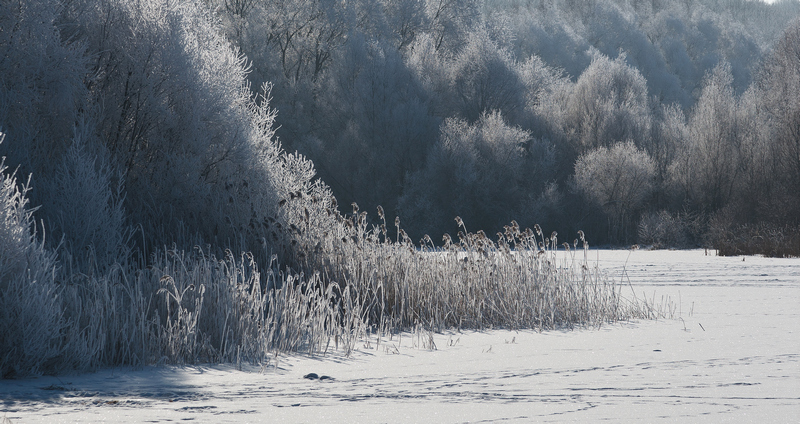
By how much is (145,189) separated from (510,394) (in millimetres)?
6169

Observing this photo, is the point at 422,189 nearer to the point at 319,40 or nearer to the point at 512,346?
the point at 319,40

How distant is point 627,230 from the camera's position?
29.7 m

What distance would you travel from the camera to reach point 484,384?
4684 mm

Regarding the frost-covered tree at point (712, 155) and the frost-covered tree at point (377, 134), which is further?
the frost-covered tree at point (712, 155)

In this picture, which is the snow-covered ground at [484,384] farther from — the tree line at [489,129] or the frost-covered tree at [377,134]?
the frost-covered tree at [377,134]

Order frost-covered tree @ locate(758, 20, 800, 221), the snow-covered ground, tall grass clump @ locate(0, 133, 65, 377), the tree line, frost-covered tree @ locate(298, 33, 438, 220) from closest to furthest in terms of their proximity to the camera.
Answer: the snow-covered ground, tall grass clump @ locate(0, 133, 65, 377), frost-covered tree @ locate(758, 20, 800, 221), the tree line, frost-covered tree @ locate(298, 33, 438, 220)

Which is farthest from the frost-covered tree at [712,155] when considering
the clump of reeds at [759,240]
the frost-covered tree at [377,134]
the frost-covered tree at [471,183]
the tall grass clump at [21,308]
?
the tall grass clump at [21,308]

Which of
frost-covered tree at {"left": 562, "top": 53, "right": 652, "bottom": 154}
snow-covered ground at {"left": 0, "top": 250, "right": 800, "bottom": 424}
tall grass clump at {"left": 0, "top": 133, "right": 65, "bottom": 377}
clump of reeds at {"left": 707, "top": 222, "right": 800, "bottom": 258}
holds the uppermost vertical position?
frost-covered tree at {"left": 562, "top": 53, "right": 652, "bottom": 154}

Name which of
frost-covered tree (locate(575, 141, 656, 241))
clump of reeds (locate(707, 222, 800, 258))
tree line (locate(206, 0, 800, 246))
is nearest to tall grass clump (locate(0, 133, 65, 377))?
clump of reeds (locate(707, 222, 800, 258))

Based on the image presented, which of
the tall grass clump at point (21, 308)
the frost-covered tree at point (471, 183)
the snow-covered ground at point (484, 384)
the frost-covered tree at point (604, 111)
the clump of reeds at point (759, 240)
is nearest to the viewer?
the snow-covered ground at point (484, 384)

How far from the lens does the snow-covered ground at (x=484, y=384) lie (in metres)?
3.87

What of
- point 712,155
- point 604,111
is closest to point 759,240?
point 712,155

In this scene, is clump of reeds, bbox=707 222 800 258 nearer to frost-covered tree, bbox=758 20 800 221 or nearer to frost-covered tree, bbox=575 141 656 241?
frost-covered tree, bbox=758 20 800 221

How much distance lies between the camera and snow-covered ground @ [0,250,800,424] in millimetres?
3867
